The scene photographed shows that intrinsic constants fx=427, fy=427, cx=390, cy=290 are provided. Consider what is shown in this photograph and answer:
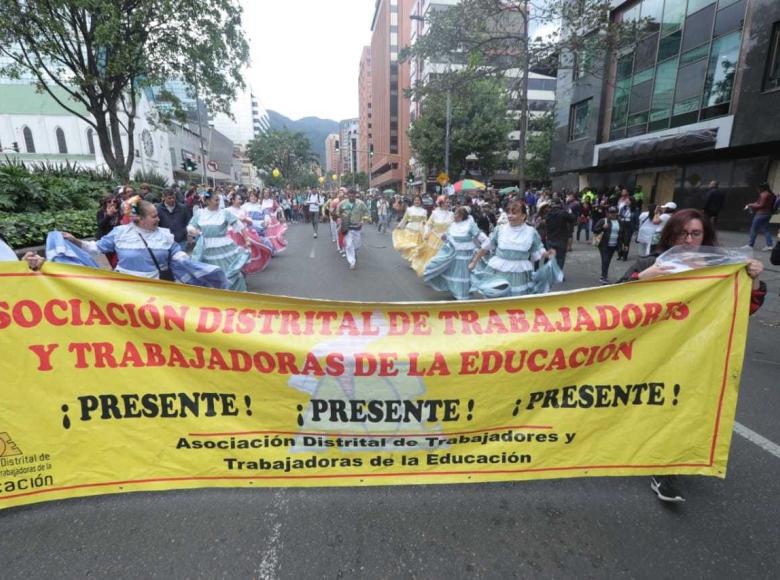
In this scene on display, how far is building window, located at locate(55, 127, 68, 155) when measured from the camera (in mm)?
41906

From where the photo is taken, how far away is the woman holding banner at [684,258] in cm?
238

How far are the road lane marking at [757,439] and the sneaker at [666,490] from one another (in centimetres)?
104

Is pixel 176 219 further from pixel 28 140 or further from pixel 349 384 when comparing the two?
pixel 28 140

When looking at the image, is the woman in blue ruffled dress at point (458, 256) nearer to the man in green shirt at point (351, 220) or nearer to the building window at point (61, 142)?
the man in green shirt at point (351, 220)

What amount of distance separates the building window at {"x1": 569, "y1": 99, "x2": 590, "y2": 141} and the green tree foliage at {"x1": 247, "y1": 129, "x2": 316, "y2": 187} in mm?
52854

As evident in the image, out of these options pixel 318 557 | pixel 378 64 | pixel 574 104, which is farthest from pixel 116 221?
pixel 378 64

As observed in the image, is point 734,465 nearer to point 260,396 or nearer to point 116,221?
point 260,396

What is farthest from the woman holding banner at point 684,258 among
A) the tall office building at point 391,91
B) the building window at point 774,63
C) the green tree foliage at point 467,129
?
the tall office building at point 391,91

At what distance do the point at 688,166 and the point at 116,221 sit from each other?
2107 cm

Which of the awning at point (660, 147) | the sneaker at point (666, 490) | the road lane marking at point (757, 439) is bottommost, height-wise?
the road lane marking at point (757, 439)

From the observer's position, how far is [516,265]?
5074 mm

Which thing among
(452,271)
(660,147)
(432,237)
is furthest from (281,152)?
(452,271)

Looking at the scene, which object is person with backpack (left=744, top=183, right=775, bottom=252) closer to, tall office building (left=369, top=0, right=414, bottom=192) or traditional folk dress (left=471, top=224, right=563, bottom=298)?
traditional folk dress (left=471, top=224, right=563, bottom=298)

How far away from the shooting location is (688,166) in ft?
60.0
